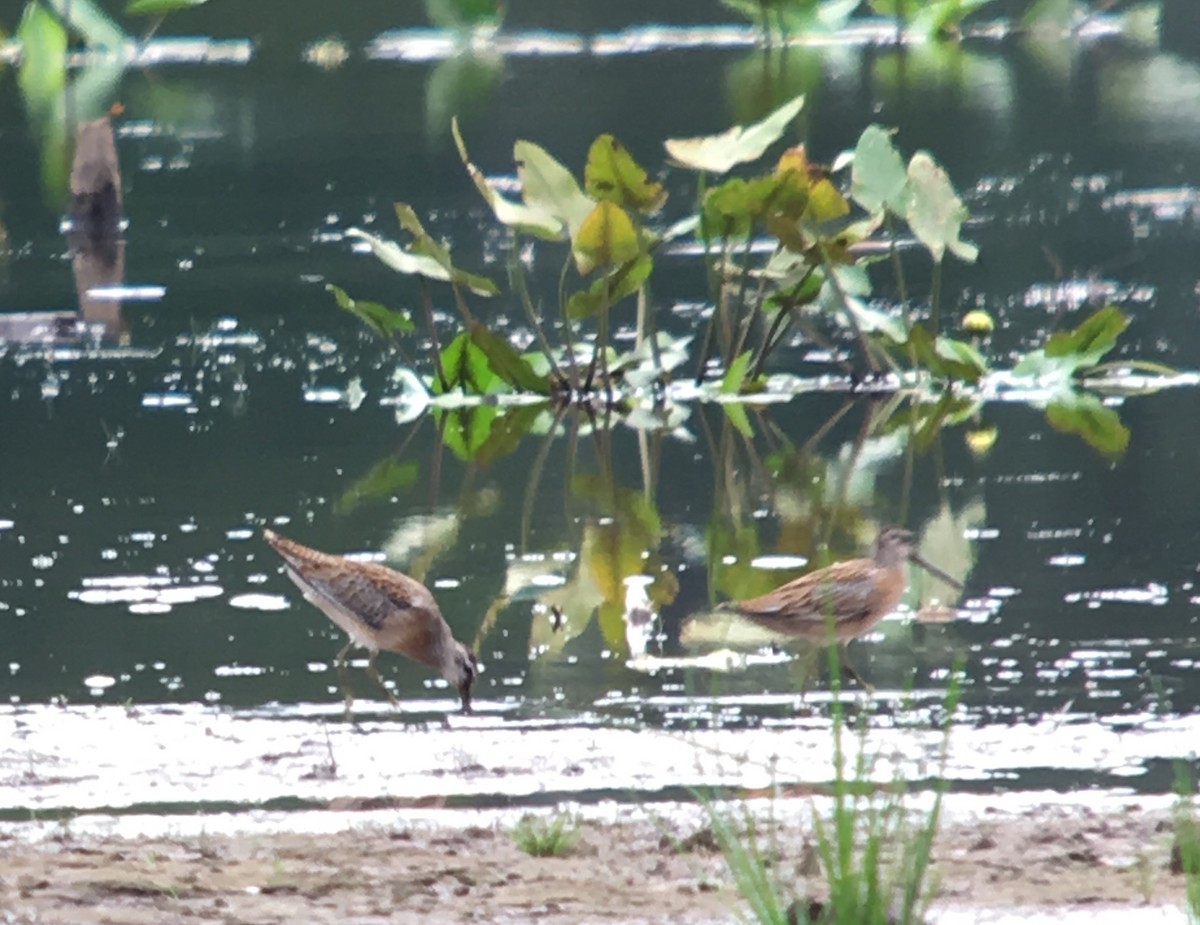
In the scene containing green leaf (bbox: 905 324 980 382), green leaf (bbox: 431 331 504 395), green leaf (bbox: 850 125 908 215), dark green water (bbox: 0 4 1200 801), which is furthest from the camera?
green leaf (bbox: 431 331 504 395)

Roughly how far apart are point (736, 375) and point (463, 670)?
490 cm

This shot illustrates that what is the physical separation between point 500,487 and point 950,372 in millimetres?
2498

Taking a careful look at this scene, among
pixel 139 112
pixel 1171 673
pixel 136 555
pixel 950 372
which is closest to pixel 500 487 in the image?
pixel 136 555

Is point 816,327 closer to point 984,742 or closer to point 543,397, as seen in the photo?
point 543,397

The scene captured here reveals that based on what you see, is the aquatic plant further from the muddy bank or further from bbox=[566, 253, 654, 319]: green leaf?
the muddy bank

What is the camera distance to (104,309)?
14.6m

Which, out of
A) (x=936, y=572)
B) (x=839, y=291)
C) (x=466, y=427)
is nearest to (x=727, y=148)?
(x=839, y=291)

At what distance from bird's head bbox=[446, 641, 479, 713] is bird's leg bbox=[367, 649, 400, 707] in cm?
22

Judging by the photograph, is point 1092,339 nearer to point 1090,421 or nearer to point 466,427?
point 1090,421

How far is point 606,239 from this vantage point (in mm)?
10453

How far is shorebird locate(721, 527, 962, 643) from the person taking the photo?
677cm

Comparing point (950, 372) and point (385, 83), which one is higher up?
point (385, 83)

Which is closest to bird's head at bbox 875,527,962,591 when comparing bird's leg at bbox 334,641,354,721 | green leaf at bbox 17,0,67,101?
bird's leg at bbox 334,641,354,721

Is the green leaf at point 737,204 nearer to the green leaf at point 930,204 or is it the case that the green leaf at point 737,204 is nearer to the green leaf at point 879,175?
the green leaf at point 879,175
